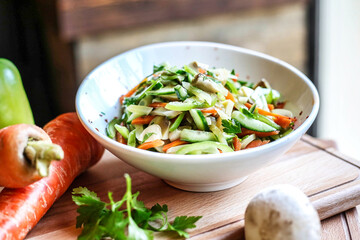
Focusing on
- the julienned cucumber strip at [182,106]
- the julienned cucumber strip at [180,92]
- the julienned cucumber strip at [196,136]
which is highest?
the julienned cucumber strip at [180,92]

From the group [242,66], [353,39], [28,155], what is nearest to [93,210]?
[28,155]

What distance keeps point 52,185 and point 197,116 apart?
0.46 m

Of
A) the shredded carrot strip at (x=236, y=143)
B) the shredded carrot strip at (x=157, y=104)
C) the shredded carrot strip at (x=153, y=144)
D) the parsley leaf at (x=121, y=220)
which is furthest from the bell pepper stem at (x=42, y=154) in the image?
the shredded carrot strip at (x=236, y=143)

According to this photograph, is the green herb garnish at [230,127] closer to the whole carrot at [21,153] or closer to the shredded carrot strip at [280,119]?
the shredded carrot strip at [280,119]

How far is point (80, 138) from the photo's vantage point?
1.48 m

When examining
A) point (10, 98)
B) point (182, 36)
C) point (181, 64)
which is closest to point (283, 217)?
point (181, 64)

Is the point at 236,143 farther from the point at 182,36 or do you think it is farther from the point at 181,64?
the point at 182,36

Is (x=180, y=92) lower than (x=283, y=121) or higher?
higher

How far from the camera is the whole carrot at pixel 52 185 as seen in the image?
119 centimetres

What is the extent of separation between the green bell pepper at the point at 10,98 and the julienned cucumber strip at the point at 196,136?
0.65 m

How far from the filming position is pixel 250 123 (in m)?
1.34

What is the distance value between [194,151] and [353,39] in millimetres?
2832

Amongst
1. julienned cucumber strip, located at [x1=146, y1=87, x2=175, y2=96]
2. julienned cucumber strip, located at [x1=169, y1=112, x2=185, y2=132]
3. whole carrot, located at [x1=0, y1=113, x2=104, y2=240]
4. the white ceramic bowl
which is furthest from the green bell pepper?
julienned cucumber strip, located at [x1=169, y1=112, x2=185, y2=132]

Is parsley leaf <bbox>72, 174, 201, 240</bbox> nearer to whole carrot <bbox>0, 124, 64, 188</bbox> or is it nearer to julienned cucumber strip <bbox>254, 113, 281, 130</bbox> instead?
whole carrot <bbox>0, 124, 64, 188</bbox>
